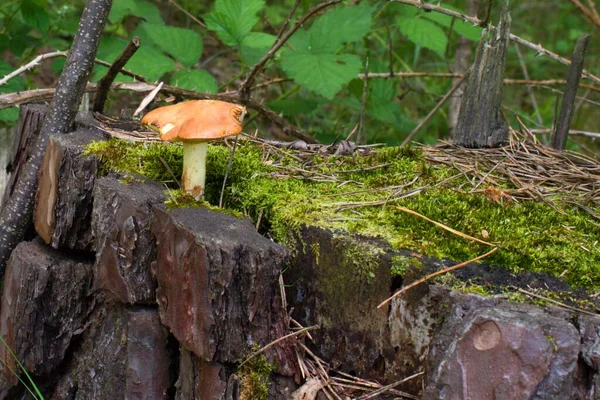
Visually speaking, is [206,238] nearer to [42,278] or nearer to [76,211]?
[76,211]

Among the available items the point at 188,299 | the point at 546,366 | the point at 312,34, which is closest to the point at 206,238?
the point at 188,299

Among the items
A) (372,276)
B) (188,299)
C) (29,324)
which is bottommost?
(29,324)

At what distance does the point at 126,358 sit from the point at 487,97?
1.92 m

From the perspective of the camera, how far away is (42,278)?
2.48 meters

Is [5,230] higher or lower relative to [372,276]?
lower

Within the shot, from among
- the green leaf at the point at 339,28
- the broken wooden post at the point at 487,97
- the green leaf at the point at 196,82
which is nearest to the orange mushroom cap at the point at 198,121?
the broken wooden post at the point at 487,97

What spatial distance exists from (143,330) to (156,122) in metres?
0.69

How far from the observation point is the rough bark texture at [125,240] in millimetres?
2100

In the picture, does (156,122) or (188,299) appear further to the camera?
(156,122)

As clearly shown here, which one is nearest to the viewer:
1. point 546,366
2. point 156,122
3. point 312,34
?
point 546,366

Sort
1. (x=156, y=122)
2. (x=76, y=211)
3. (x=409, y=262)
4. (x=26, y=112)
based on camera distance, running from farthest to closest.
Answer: (x=26, y=112)
(x=76, y=211)
(x=156, y=122)
(x=409, y=262)

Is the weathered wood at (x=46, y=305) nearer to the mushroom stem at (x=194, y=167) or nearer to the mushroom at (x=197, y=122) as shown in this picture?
the mushroom stem at (x=194, y=167)

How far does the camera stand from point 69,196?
2.41 meters

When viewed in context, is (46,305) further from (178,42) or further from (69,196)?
(178,42)
